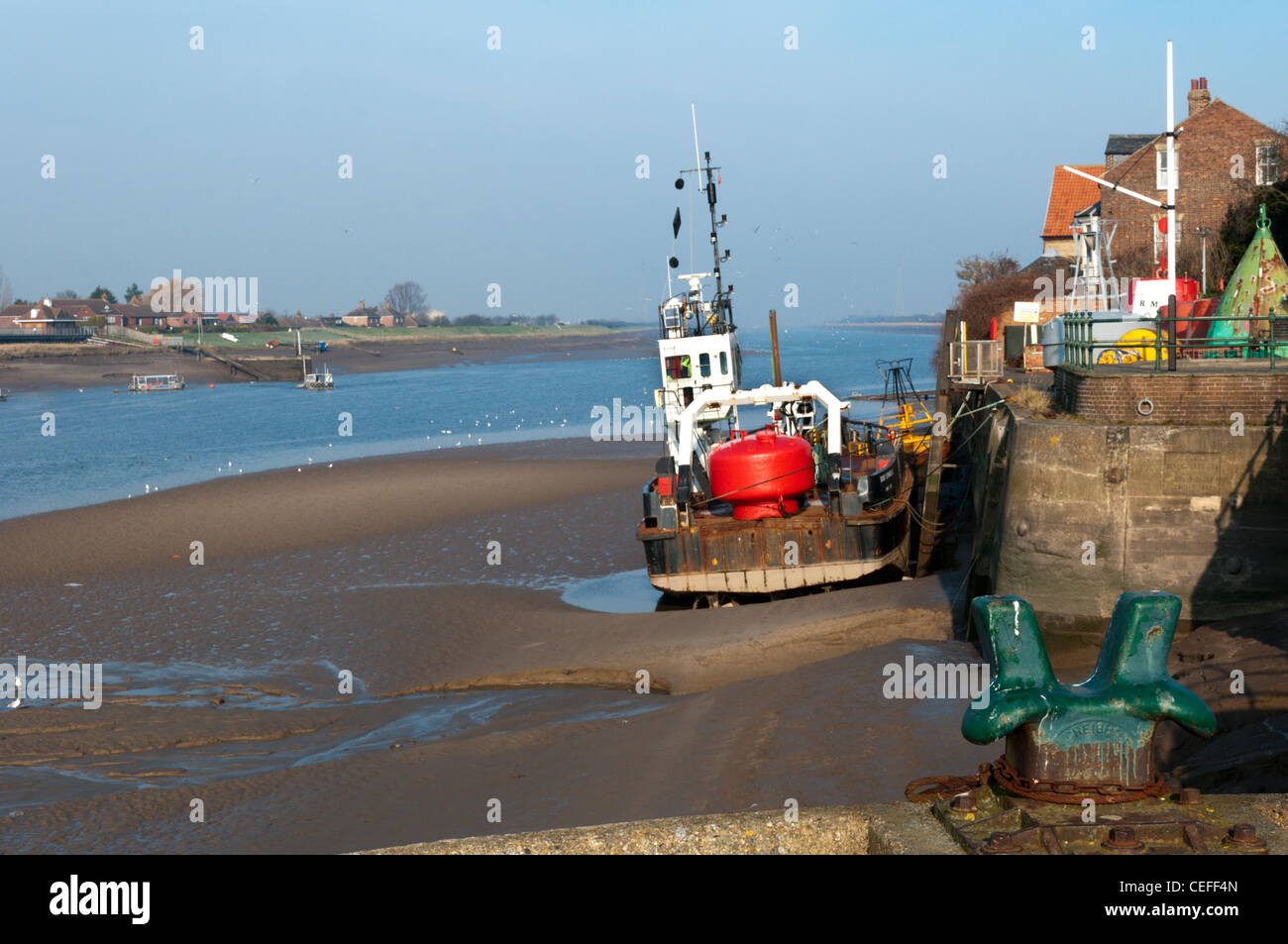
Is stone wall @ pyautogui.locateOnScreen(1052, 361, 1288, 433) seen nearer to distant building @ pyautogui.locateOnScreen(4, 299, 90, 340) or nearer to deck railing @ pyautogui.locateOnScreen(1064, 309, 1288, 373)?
deck railing @ pyautogui.locateOnScreen(1064, 309, 1288, 373)

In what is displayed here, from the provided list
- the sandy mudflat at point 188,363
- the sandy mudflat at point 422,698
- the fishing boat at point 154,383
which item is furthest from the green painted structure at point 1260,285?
the sandy mudflat at point 188,363

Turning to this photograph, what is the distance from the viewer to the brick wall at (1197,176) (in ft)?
154

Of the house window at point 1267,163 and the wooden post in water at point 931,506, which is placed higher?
the house window at point 1267,163

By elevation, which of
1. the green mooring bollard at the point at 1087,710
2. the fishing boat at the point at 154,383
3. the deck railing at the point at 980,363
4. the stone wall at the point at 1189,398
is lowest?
the green mooring bollard at the point at 1087,710

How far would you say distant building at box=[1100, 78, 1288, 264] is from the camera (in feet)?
152

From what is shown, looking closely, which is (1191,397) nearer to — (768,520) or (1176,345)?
(1176,345)

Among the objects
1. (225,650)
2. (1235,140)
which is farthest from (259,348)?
(225,650)

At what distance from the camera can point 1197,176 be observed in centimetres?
4769

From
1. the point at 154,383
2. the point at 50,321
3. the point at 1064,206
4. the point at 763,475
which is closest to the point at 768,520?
the point at 763,475

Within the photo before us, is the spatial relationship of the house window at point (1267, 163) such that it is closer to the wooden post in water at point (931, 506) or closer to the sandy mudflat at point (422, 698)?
the wooden post in water at point (931, 506)

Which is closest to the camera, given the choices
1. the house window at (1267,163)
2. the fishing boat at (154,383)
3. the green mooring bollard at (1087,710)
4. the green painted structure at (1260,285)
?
the green mooring bollard at (1087,710)

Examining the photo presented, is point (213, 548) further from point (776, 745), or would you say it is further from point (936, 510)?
point (776, 745)

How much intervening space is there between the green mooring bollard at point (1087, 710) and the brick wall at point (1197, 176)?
155ft

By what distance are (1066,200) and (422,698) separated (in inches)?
2110
